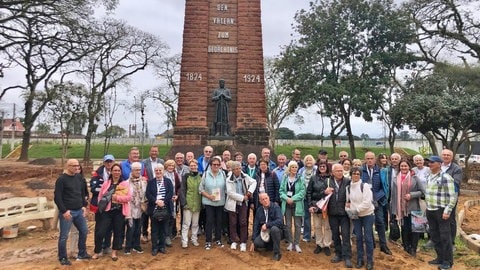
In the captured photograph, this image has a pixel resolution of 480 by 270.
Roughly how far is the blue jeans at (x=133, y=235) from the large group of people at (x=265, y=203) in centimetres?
1

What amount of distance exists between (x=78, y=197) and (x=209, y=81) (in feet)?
25.2

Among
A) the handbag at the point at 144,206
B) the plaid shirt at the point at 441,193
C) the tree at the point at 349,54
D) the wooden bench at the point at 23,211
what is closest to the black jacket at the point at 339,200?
the plaid shirt at the point at 441,193

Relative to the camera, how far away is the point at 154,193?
18.1ft

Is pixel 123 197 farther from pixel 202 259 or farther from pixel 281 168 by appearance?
pixel 281 168

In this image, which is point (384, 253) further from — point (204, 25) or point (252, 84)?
point (204, 25)

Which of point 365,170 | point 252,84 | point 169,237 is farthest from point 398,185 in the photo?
point 252,84

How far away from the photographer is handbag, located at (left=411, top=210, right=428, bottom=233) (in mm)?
5641

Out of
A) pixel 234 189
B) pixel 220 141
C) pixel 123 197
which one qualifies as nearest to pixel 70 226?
pixel 123 197

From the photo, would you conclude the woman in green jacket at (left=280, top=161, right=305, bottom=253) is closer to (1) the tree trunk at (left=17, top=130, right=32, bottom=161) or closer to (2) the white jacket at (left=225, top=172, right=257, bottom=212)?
(2) the white jacket at (left=225, top=172, right=257, bottom=212)

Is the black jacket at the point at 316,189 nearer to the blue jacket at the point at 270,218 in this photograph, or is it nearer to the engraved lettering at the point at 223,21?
the blue jacket at the point at 270,218

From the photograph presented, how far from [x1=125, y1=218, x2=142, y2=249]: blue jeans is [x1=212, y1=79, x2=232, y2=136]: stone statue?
20.7ft

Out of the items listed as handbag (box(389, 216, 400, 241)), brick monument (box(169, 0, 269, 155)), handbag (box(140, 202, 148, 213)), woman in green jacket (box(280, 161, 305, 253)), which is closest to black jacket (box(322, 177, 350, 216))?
woman in green jacket (box(280, 161, 305, 253))

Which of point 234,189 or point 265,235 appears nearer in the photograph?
point 265,235

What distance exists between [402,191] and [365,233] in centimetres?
106
